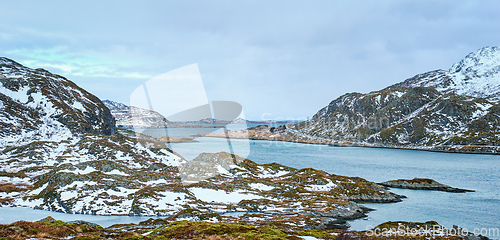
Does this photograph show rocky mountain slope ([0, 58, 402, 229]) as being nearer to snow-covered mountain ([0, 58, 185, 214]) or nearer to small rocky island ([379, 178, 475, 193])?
snow-covered mountain ([0, 58, 185, 214])

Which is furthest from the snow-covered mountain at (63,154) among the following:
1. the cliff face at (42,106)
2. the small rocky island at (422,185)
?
the small rocky island at (422,185)

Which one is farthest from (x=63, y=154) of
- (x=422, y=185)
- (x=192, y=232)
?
(x=422, y=185)

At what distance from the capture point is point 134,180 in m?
88.4

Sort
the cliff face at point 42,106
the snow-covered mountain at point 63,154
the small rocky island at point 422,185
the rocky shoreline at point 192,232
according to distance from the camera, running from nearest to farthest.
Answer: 1. the rocky shoreline at point 192,232
2. the snow-covered mountain at point 63,154
3. the small rocky island at point 422,185
4. the cliff face at point 42,106

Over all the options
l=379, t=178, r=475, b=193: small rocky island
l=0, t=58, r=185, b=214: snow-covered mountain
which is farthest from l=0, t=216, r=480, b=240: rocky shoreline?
l=379, t=178, r=475, b=193: small rocky island

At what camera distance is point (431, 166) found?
6432 inches

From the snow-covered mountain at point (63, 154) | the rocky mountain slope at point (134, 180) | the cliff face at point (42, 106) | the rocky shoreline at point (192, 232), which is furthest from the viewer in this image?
the cliff face at point (42, 106)

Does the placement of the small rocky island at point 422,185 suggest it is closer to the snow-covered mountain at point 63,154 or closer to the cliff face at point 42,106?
the snow-covered mountain at point 63,154

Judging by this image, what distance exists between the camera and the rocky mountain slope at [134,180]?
67.5 metres

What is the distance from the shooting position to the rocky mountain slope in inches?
2657

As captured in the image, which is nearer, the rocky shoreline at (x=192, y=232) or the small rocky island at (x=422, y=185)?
the rocky shoreline at (x=192, y=232)

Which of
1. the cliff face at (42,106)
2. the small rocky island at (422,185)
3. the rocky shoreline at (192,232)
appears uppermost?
the cliff face at (42,106)

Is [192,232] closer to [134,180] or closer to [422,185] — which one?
[134,180]

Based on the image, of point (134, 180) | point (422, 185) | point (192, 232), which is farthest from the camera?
point (422, 185)
